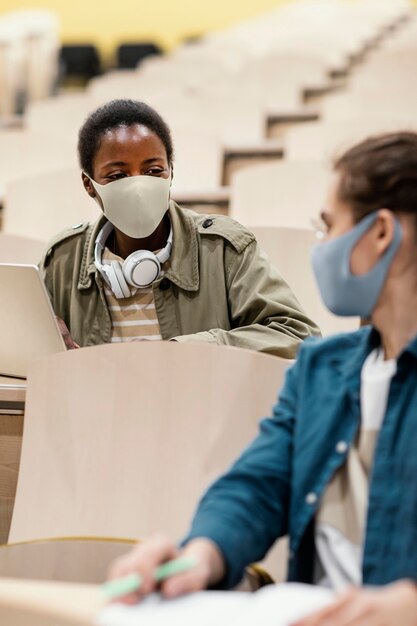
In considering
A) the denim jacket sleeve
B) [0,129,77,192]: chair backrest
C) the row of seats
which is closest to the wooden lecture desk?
the denim jacket sleeve

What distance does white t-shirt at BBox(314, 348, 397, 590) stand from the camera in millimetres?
1167

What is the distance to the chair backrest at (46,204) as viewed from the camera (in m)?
3.13

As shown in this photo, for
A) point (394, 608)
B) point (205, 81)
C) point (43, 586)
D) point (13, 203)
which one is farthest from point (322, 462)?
point (205, 81)

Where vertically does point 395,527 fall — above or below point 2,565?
above

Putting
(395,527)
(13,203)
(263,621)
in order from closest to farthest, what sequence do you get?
(263,621)
(395,527)
(13,203)

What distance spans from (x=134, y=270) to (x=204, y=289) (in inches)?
5.2

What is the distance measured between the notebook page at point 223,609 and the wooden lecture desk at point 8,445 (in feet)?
2.56

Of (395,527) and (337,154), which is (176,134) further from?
(395,527)

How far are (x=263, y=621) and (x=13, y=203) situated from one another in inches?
92.7

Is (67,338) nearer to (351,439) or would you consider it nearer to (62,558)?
(62,558)

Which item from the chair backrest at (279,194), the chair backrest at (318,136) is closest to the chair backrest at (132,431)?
the chair backrest at (279,194)

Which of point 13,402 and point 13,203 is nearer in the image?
point 13,402

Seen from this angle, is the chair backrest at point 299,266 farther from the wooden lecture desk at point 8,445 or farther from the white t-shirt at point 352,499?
the white t-shirt at point 352,499

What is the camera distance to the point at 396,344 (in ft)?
3.87
